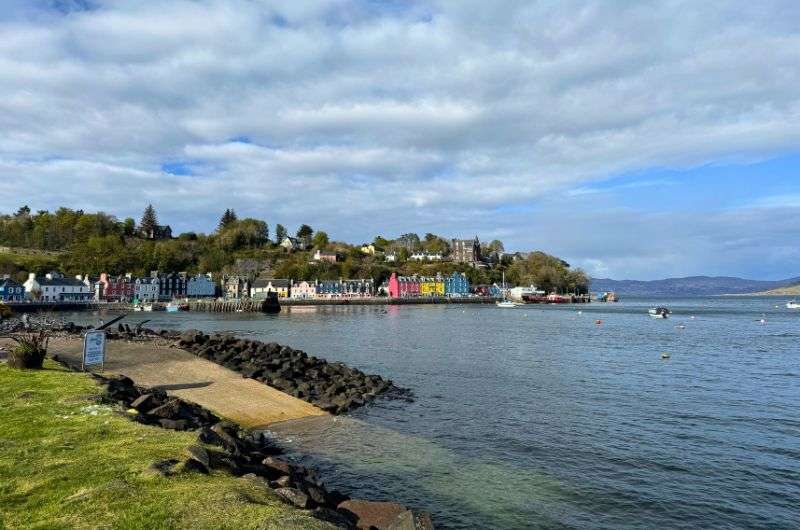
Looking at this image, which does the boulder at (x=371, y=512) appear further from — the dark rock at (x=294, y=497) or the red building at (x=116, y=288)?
the red building at (x=116, y=288)

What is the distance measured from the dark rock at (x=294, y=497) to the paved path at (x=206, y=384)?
32.3 feet

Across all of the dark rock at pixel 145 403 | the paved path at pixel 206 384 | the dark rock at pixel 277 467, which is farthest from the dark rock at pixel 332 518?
the paved path at pixel 206 384

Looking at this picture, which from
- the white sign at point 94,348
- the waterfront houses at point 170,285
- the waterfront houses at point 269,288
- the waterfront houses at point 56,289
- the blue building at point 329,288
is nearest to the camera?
the white sign at point 94,348

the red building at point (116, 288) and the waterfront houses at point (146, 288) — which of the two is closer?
the red building at point (116, 288)

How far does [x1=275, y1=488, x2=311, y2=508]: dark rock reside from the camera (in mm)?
8922

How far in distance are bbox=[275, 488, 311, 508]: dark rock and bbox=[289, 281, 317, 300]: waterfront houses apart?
183714 millimetres

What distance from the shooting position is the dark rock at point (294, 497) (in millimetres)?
8922

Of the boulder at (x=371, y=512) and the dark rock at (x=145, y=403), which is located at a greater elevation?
the dark rock at (x=145, y=403)

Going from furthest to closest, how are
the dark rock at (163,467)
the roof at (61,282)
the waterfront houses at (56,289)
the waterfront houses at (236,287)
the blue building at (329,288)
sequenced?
the blue building at (329,288), the waterfront houses at (236,287), the roof at (61,282), the waterfront houses at (56,289), the dark rock at (163,467)

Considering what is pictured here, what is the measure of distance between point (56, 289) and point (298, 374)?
148266 millimetres

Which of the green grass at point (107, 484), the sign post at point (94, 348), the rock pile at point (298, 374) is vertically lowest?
the rock pile at point (298, 374)

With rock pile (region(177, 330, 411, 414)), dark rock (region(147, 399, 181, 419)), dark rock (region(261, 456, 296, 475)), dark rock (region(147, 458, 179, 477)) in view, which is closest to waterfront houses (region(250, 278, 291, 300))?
rock pile (region(177, 330, 411, 414))

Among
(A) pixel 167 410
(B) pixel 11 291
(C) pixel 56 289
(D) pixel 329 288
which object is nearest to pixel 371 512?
(A) pixel 167 410

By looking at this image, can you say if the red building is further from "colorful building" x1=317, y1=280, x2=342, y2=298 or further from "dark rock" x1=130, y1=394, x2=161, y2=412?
"dark rock" x1=130, y1=394, x2=161, y2=412
